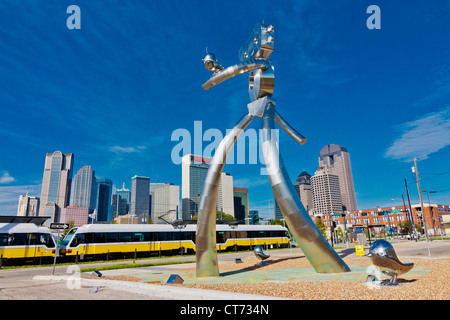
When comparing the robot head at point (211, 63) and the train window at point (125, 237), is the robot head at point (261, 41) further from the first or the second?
the train window at point (125, 237)

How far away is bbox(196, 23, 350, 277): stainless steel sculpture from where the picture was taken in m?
10.8

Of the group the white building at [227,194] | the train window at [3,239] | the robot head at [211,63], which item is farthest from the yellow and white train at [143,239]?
the white building at [227,194]

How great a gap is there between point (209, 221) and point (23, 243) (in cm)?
1943

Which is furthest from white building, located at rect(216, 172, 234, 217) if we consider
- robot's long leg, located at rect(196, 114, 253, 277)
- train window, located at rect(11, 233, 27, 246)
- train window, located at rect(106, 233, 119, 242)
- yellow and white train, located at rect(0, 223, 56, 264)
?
robot's long leg, located at rect(196, 114, 253, 277)

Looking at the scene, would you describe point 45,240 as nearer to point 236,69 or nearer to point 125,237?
point 125,237

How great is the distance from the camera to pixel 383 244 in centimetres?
866

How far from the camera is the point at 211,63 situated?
540 inches

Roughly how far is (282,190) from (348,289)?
13.6ft

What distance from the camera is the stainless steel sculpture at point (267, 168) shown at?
35.3ft

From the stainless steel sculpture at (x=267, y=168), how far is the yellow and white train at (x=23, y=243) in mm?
18485

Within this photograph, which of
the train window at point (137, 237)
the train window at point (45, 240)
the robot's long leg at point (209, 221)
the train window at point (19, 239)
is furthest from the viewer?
the train window at point (137, 237)

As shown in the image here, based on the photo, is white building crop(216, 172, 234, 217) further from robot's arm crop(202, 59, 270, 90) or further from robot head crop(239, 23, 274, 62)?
robot's arm crop(202, 59, 270, 90)

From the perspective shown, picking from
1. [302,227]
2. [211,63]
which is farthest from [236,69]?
[302,227]
